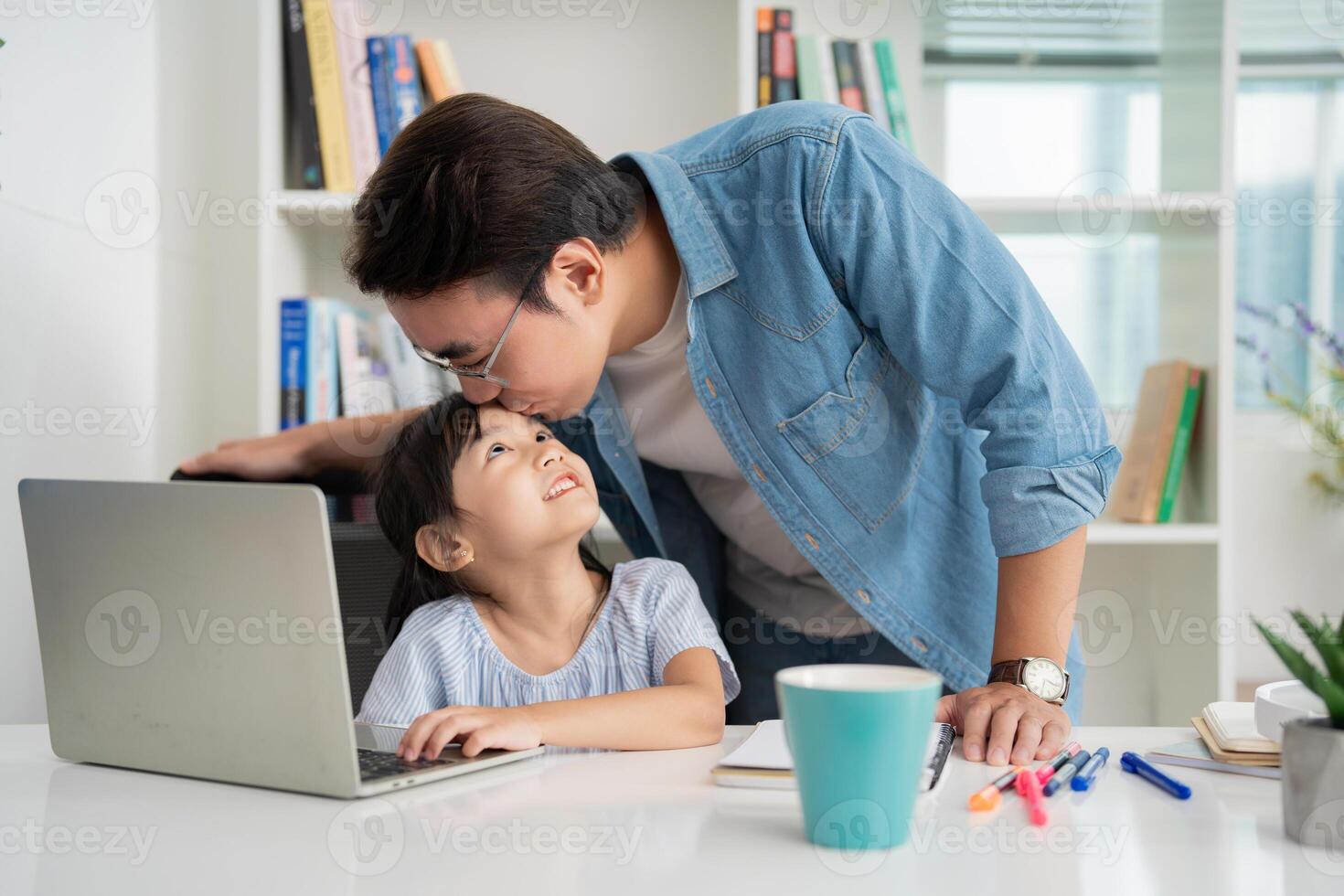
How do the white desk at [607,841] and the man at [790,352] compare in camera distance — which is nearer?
the white desk at [607,841]

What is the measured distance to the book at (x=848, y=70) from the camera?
6.35ft

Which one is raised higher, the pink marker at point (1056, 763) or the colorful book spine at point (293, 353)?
the colorful book spine at point (293, 353)

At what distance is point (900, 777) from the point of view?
610mm

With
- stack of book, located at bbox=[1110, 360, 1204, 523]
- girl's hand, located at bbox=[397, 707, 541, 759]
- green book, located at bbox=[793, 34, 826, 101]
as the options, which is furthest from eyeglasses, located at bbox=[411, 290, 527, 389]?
stack of book, located at bbox=[1110, 360, 1204, 523]

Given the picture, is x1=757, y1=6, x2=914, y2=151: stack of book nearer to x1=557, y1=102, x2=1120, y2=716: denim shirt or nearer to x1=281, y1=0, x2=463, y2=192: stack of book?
x1=281, y1=0, x2=463, y2=192: stack of book

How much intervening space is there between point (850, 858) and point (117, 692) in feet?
1.83

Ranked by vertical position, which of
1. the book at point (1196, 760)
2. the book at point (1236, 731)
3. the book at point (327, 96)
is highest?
the book at point (327, 96)

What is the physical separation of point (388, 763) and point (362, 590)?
521 millimetres

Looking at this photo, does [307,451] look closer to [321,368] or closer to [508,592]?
[508,592]

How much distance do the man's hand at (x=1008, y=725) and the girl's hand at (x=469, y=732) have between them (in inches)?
13.5

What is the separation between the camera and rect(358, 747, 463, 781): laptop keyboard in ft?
2.52

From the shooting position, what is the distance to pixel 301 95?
1930mm

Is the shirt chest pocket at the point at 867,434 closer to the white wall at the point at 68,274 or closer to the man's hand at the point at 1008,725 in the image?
the man's hand at the point at 1008,725

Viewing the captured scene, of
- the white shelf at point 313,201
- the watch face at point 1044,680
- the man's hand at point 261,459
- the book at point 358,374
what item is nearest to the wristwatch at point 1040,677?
the watch face at point 1044,680
